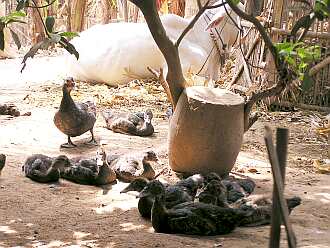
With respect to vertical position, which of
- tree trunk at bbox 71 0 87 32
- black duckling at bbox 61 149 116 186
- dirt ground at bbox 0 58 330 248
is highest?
tree trunk at bbox 71 0 87 32

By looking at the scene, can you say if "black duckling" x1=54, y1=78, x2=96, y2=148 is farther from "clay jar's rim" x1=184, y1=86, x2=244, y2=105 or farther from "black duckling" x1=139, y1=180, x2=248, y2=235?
"black duckling" x1=139, y1=180, x2=248, y2=235

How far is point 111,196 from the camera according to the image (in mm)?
5488

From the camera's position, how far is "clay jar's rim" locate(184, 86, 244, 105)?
5.75m

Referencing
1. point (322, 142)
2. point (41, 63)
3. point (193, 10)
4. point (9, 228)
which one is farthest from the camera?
point (41, 63)

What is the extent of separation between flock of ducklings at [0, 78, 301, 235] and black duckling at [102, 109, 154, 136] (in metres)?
0.92

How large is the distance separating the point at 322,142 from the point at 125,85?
14.7 feet

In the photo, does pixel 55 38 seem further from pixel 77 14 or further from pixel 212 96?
pixel 77 14

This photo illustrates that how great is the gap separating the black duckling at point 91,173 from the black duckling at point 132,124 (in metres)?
2.01

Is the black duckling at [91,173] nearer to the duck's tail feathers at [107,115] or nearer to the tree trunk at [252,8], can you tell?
the duck's tail feathers at [107,115]

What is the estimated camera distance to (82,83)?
1170cm

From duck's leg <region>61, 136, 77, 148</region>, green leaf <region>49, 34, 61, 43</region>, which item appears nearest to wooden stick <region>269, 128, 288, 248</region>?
green leaf <region>49, 34, 61, 43</region>

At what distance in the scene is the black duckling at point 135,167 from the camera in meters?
5.84

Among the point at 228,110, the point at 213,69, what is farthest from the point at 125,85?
the point at 228,110

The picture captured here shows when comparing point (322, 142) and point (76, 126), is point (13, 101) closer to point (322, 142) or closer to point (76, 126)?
point (76, 126)
